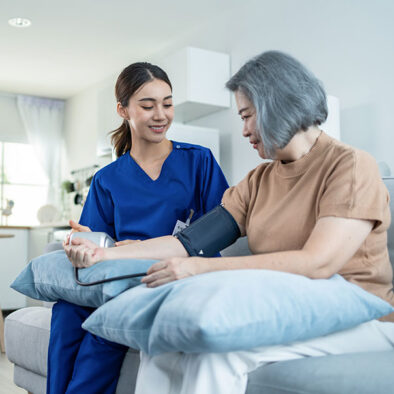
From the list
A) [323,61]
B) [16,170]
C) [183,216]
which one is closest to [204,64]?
[323,61]

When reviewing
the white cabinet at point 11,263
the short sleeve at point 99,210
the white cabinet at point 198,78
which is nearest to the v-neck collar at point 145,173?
the short sleeve at point 99,210

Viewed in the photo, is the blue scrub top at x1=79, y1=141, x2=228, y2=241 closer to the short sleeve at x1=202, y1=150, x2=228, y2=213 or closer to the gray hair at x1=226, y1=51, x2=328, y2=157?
the short sleeve at x1=202, y1=150, x2=228, y2=213

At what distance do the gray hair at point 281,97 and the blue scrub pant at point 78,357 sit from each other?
2.23 ft

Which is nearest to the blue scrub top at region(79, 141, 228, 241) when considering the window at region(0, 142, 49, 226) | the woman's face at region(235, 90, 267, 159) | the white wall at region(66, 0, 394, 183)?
the woman's face at region(235, 90, 267, 159)

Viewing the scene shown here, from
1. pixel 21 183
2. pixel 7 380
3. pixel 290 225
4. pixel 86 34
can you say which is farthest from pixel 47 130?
pixel 290 225

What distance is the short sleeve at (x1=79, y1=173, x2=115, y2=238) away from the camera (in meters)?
2.01

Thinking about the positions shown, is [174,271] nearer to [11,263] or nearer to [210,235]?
[210,235]

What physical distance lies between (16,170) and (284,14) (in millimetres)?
4361

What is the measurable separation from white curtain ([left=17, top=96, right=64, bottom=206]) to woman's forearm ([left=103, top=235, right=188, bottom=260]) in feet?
20.5

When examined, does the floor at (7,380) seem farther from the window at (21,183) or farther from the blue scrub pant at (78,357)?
the window at (21,183)

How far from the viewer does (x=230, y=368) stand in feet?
3.33

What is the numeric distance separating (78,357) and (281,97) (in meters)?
0.86

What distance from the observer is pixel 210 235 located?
1.57m

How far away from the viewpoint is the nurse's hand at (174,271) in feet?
3.86
